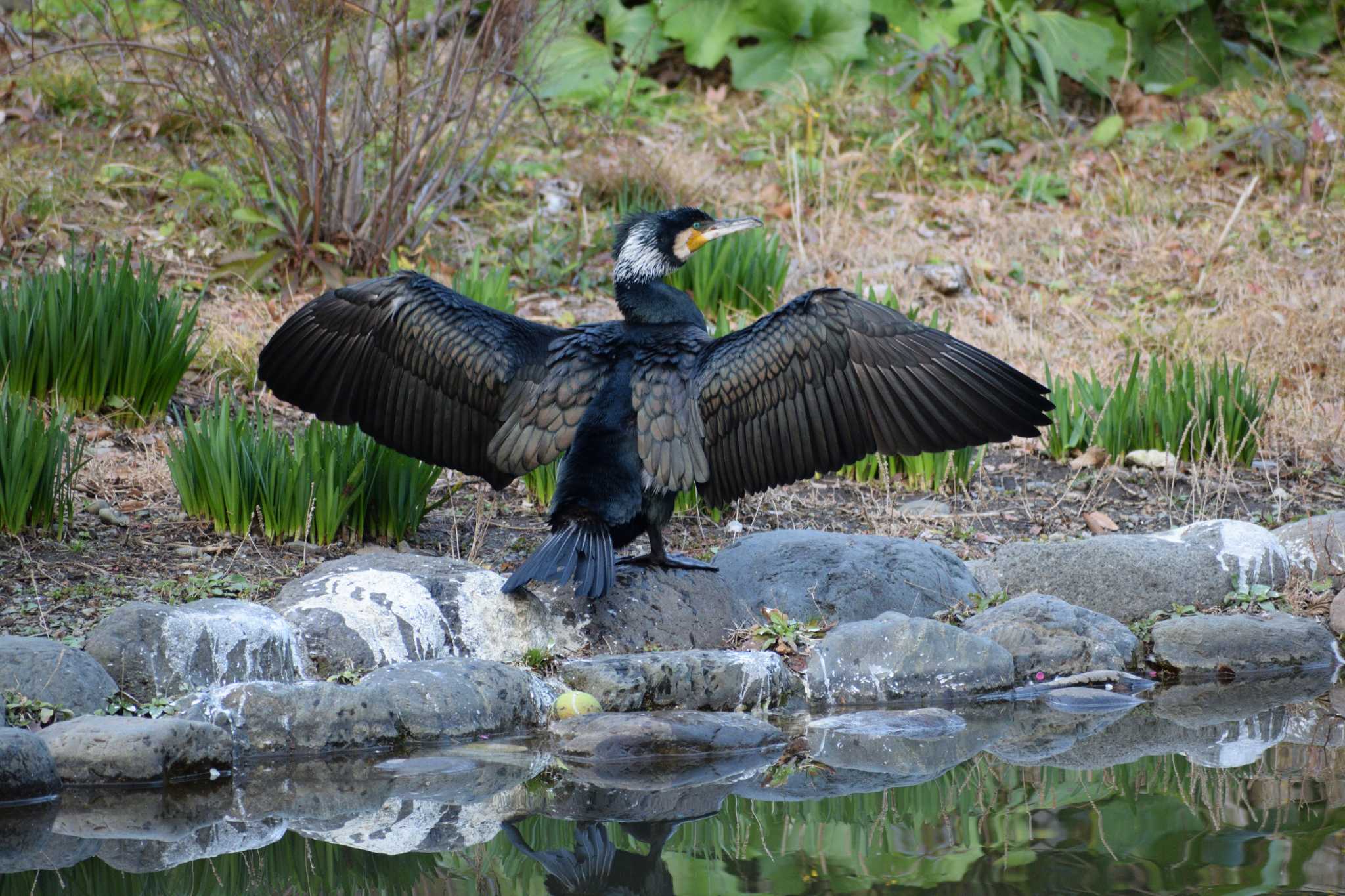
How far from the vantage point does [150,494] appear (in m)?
5.36

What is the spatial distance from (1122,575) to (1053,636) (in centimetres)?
57

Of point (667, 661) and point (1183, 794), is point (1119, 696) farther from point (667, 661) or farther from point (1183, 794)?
point (667, 661)

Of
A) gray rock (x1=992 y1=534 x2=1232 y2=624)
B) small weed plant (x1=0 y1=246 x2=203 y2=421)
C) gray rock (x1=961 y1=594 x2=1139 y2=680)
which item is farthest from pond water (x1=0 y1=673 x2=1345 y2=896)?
small weed plant (x1=0 y1=246 x2=203 y2=421)

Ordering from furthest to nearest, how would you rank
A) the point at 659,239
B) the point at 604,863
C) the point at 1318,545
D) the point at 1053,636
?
the point at 1318,545 < the point at 659,239 < the point at 1053,636 < the point at 604,863

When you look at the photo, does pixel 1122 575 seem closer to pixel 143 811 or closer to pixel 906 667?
pixel 906 667

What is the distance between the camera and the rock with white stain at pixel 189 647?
382 centimetres

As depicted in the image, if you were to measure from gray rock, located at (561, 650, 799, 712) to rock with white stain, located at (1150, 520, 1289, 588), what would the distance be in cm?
179

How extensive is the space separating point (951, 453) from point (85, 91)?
21.2ft

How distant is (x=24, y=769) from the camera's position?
127 inches

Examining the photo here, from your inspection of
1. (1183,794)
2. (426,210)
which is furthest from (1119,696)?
(426,210)

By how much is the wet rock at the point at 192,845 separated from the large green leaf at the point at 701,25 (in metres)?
8.16

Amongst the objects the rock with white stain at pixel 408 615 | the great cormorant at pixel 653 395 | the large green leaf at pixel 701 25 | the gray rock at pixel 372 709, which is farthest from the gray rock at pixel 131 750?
the large green leaf at pixel 701 25

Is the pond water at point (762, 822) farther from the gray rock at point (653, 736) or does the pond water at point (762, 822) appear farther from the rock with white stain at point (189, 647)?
the rock with white stain at point (189, 647)

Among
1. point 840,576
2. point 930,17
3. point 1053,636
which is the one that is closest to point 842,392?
point 840,576
